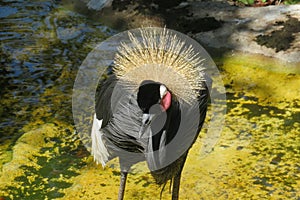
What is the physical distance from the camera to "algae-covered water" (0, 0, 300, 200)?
11.4ft

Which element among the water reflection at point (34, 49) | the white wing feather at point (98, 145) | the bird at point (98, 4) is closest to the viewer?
the white wing feather at point (98, 145)

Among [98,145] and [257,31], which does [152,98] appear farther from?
[257,31]

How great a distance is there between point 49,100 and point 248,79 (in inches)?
65.9

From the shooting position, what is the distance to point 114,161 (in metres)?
3.74

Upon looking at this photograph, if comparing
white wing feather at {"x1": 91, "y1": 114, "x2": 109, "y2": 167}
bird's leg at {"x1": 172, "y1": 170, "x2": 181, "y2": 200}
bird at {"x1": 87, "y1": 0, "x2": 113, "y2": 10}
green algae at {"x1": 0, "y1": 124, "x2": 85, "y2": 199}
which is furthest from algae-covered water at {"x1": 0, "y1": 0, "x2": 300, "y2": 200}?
bird at {"x1": 87, "y1": 0, "x2": 113, "y2": 10}

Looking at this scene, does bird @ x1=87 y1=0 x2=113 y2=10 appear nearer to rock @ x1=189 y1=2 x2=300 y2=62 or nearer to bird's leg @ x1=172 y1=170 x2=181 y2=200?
rock @ x1=189 y1=2 x2=300 y2=62

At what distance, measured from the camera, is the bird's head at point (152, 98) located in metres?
2.23

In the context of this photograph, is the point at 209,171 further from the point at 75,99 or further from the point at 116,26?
the point at 116,26

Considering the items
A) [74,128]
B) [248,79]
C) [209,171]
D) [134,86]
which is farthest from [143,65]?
[248,79]

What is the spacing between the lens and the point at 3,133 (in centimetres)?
400

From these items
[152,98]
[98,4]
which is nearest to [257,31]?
[98,4]

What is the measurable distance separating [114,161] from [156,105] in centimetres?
156

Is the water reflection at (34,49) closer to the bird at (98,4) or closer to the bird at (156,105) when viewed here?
the bird at (98,4)

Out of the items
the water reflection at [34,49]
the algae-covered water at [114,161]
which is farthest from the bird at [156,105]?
the water reflection at [34,49]
